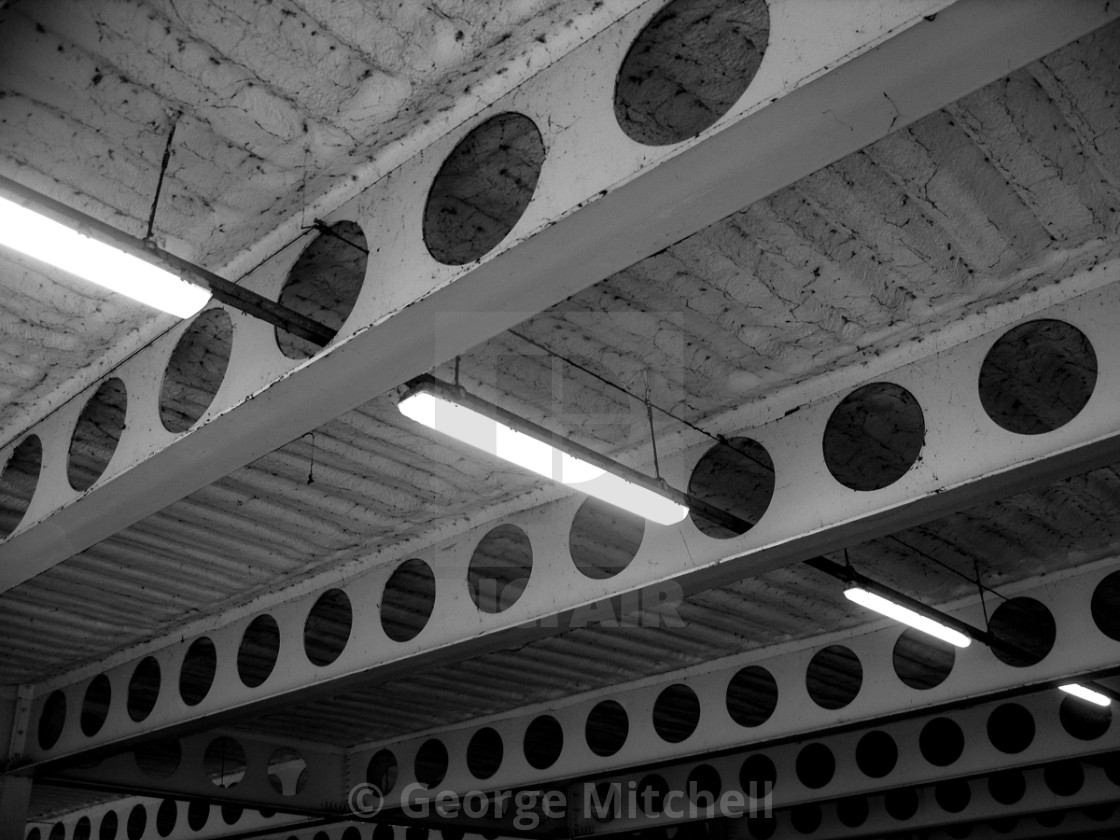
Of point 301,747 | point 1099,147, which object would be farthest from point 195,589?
point 1099,147

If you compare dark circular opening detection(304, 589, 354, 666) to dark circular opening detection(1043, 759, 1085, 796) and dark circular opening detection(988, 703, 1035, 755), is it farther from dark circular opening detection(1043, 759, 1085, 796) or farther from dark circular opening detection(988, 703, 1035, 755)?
dark circular opening detection(1043, 759, 1085, 796)

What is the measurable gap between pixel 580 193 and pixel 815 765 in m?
11.4

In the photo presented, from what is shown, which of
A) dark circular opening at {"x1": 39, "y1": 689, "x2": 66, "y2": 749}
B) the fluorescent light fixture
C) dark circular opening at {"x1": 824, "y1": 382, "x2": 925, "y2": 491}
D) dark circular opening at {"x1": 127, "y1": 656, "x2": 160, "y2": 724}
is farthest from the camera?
dark circular opening at {"x1": 127, "y1": 656, "x2": 160, "y2": 724}

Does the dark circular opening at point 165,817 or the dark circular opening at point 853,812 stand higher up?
the dark circular opening at point 165,817

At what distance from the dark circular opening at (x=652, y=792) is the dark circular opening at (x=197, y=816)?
599cm

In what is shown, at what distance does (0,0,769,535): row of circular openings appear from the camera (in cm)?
440

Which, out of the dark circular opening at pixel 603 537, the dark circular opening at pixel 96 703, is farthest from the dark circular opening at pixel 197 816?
the dark circular opening at pixel 603 537

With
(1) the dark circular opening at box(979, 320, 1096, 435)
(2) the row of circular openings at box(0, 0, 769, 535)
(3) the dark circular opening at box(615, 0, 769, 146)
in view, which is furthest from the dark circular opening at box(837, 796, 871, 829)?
(3) the dark circular opening at box(615, 0, 769, 146)

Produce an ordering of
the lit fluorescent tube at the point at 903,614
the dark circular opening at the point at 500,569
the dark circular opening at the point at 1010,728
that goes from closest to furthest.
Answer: the lit fluorescent tube at the point at 903,614
the dark circular opening at the point at 500,569
the dark circular opening at the point at 1010,728

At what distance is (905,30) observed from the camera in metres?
3.06

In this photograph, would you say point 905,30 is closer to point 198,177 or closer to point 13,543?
point 198,177

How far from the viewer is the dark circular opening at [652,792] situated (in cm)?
1342

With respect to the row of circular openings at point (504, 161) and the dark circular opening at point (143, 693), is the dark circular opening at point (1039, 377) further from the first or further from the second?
the dark circular opening at point (143, 693)

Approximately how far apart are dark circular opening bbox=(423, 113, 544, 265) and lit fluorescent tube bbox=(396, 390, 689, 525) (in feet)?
2.29
